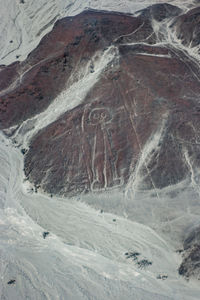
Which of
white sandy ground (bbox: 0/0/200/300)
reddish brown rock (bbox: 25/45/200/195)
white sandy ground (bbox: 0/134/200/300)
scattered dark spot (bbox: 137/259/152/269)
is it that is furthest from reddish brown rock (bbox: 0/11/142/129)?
scattered dark spot (bbox: 137/259/152/269)

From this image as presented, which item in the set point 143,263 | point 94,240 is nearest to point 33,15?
point 94,240

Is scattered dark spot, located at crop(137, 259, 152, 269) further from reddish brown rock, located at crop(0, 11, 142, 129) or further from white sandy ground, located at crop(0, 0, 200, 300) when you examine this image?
reddish brown rock, located at crop(0, 11, 142, 129)

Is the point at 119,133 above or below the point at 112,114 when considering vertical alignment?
below

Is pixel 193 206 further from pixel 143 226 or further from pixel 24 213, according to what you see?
pixel 24 213

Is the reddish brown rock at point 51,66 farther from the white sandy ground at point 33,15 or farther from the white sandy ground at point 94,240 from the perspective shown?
the white sandy ground at point 94,240

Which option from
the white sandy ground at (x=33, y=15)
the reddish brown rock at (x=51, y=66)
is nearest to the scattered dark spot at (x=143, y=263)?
the reddish brown rock at (x=51, y=66)

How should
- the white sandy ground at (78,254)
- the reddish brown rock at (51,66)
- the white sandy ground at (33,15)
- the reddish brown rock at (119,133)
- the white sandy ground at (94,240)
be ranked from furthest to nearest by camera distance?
the white sandy ground at (33,15)
the reddish brown rock at (51,66)
the reddish brown rock at (119,133)
the white sandy ground at (94,240)
the white sandy ground at (78,254)

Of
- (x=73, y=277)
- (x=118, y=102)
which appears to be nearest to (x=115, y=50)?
(x=118, y=102)

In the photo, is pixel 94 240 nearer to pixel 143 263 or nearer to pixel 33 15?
pixel 143 263

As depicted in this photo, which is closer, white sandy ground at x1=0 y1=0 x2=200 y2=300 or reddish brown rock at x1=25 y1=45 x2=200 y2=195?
white sandy ground at x1=0 y1=0 x2=200 y2=300
